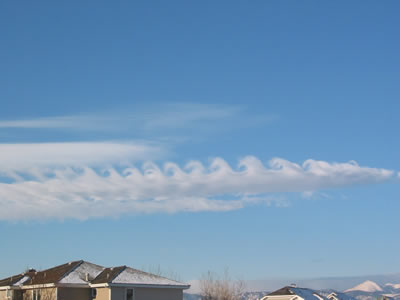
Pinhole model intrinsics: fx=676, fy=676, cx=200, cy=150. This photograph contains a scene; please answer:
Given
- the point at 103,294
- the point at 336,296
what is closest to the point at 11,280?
the point at 103,294

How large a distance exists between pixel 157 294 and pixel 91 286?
500cm

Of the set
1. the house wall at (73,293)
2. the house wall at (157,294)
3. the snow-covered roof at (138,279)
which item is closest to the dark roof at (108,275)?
the snow-covered roof at (138,279)

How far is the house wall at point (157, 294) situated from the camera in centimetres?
5023

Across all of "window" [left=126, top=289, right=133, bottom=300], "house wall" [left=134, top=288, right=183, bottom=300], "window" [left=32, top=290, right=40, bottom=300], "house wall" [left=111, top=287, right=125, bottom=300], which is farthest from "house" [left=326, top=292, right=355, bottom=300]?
"window" [left=32, top=290, right=40, bottom=300]

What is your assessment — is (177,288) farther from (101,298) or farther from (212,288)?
(212,288)

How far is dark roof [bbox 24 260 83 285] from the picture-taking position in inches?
2026

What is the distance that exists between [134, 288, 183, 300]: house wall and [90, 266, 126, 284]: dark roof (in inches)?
86.7

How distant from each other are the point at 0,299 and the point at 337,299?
40342 millimetres

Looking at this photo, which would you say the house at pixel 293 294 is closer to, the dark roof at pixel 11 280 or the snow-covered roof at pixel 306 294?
the snow-covered roof at pixel 306 294

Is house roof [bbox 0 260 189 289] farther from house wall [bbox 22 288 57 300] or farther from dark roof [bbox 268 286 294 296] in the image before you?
dark roof [bbox 268 286 294 296]

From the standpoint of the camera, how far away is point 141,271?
53.3 m

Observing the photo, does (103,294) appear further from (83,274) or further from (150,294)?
(83,274)

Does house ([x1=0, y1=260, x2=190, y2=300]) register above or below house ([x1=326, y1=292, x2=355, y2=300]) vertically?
above

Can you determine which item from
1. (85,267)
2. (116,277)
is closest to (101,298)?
(116,277)
